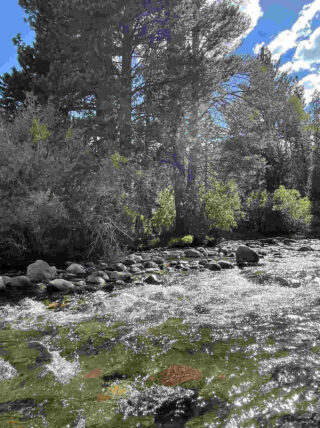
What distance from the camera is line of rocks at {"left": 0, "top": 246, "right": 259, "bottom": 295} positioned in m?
4.80

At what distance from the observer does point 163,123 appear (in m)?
10.7

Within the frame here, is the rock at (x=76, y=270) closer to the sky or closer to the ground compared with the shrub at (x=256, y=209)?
closer to the ground

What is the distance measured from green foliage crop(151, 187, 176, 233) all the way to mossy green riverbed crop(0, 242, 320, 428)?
6.21 meters

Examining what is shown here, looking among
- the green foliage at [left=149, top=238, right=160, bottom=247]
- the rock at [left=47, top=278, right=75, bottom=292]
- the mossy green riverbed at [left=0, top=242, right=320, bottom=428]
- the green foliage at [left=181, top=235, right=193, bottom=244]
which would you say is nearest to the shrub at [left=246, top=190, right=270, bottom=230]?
the green foliage at [left=181, top=235, right=193, bottom=244]

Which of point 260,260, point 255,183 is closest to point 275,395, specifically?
point 260,260

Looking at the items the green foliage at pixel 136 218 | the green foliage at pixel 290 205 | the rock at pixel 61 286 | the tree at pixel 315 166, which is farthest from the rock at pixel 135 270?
the tree at pixel 315 166

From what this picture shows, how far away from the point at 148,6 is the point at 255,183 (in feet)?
33.9

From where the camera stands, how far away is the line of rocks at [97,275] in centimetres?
480

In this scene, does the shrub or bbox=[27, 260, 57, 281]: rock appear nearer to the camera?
bbox=[27, 260, 57, 281]: rock

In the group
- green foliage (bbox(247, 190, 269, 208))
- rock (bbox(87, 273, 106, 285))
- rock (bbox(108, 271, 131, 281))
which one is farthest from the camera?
green foliage (bbox(247, 190, 269, 208))

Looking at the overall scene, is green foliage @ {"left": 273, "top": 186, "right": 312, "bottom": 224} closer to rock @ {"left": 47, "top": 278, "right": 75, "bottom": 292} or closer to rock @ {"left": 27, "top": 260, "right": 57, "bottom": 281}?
rock @ {"left": 27, "top": 260, "right": 57, "bottom": 281}

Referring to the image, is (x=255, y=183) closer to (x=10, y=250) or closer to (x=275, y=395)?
(x=10, y=250)

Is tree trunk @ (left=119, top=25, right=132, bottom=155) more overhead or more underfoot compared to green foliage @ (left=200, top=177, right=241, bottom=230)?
more overhead

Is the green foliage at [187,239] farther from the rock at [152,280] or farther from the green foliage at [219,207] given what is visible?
the rock at [152,280]
